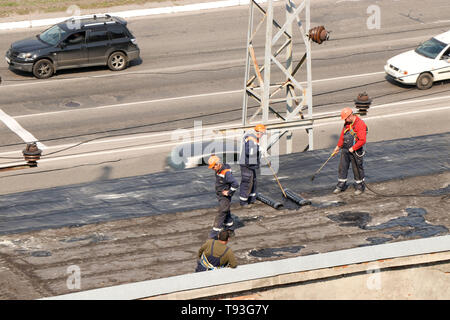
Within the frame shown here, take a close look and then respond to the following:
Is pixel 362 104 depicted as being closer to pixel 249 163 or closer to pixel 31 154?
pixel 249 163

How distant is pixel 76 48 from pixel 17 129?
570 centimetres

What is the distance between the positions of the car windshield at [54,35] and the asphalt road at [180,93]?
4.50 ft

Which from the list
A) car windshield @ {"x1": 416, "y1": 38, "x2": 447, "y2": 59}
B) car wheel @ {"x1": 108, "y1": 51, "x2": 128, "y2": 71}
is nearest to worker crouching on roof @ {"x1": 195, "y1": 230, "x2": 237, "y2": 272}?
car windshield @ {"x1": 416, "y1": 38, "x2": 447, "y2": 59}

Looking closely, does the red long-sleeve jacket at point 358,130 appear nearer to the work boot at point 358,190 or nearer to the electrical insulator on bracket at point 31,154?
the work boot at point 358,190

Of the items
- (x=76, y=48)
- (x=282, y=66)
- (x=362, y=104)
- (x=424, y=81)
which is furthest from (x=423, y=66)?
(x=76, y=48)

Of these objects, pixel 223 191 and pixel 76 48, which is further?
pixel 76 48

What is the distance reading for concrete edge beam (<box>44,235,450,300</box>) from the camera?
1057 centimetres

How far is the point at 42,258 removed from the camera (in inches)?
514

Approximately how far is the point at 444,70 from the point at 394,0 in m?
11.2

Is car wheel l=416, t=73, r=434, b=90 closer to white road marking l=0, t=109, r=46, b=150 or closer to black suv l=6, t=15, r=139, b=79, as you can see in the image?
black suv l=6, t=15, r=139, b=79

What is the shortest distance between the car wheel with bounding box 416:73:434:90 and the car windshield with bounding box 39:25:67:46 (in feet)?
43.1

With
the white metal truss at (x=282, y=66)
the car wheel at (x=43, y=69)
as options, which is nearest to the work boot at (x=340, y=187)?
the white metal truss at (x=282, y=66)

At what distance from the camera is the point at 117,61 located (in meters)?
29.6
